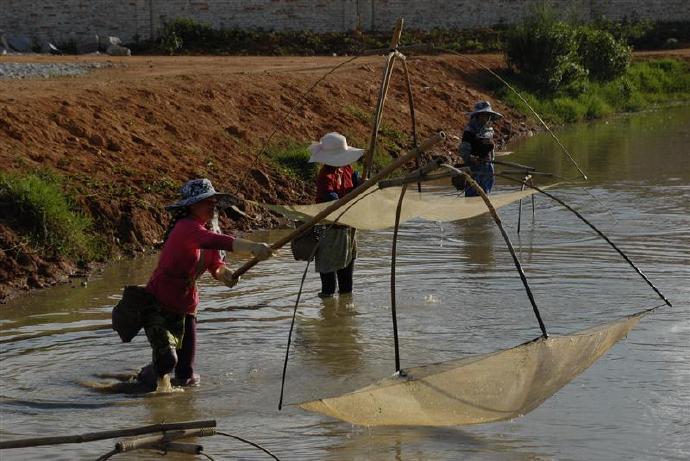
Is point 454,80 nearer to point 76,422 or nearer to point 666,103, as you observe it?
point 666,103

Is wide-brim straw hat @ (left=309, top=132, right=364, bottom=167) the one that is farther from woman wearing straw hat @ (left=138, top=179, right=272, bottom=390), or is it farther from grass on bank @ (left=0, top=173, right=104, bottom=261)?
grass on bank @ (left=0, top=173, right=104, bottom=261)

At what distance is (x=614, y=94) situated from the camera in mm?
29125

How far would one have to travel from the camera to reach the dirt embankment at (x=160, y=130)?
1212cm

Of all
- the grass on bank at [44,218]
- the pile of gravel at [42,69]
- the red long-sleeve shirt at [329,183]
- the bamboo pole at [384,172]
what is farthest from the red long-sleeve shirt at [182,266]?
the pile of gravel at [42,69]

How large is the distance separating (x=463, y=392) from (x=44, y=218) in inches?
217

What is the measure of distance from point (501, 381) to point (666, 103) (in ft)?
82.6

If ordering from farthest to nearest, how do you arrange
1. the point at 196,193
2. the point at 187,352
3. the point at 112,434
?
the point at 187,352
the point at 196,193
the point at 112,434

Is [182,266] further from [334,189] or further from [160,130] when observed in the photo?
[160,130]

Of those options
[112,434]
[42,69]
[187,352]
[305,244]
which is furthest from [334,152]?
[42,69]

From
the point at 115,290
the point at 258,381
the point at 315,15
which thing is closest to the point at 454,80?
the point at 315,15

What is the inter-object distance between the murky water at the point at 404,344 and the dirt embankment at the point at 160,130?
752 mm

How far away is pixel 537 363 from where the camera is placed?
6.80 metres

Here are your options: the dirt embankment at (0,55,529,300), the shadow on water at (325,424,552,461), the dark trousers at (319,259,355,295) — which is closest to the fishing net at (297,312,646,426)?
the shadow on water at (325,424,552,461)

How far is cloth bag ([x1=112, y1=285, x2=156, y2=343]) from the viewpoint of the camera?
289 inches
